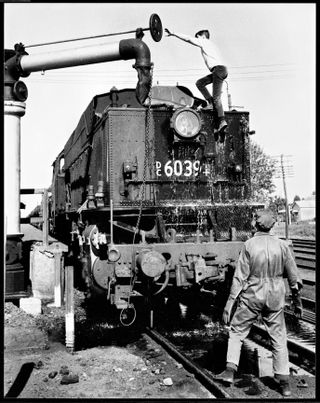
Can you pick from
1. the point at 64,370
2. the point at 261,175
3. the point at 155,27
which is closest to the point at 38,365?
the point at 64,370

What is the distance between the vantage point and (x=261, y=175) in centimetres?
2461

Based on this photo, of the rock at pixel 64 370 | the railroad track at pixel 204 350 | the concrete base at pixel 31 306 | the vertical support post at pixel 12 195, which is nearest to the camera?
the vertical support post at pixel 12 195

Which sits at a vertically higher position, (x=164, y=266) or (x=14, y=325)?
(x=164, y=266)

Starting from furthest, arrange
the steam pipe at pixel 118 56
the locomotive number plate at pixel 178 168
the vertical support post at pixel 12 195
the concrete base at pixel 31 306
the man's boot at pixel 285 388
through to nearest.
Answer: the concrete base at pixel 31 306 < the locomotive number plate at pixel 178 168 < the steam pipe at pixel 118 56 < the man's boot at pixel 285 388 < the vertical support post at pixel 12 195

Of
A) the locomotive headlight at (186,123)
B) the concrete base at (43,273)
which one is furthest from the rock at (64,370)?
the concrete base at (43,273)

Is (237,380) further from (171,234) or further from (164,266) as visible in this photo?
(171,234)

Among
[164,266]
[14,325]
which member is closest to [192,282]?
[164,266]

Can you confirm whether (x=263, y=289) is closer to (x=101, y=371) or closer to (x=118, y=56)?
(x=101, y=371)

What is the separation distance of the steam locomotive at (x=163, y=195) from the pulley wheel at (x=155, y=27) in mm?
775

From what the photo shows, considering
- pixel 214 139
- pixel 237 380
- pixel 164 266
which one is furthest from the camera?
pixel 214 139

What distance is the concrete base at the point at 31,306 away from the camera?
830cm

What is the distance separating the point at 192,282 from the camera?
251 inches

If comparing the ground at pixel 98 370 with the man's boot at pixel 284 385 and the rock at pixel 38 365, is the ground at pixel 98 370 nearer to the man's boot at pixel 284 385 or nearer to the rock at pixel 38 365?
the rock at pixel 38 365

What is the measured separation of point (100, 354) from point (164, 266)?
1385mm
